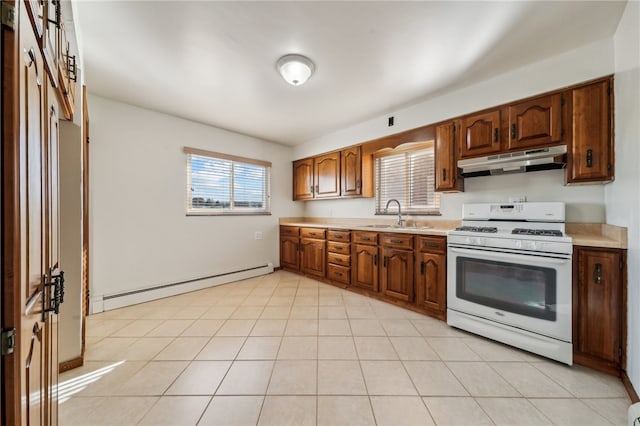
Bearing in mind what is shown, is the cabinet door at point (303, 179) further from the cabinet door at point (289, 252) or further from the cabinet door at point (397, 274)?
the cabinet door at point (397, 274)

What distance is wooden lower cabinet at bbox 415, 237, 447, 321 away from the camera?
2512 mm

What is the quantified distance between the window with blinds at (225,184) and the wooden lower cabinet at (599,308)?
4.03 meters

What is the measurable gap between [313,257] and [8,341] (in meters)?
3.57

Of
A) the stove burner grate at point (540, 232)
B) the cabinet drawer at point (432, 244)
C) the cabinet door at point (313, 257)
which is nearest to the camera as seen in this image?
the stove burner grate at point (540, 232)

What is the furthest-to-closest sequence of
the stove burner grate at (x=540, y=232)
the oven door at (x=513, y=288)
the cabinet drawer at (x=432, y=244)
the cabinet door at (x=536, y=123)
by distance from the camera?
the cabinet drawer at (x=432, y=244) → the cabinet door at (x=536, y=123) → the stove burner grate at (x=540, y=232) → the oven door at (x=513, y=288)

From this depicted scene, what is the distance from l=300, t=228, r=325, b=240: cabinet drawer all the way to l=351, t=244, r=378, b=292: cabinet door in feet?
2.23

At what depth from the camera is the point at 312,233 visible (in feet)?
13.3

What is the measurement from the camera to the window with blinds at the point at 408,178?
321 cm

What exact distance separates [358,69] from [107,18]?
6.46 feet

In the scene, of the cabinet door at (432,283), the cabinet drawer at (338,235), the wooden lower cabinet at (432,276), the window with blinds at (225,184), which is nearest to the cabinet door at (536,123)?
the wooden lower cabinet at (432,276)

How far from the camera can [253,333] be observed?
227 cm

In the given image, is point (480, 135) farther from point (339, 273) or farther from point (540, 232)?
point (339, 273)

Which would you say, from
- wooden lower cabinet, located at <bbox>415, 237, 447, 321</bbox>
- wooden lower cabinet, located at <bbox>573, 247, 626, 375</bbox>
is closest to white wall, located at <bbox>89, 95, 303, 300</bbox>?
wooden lower cabinet, located at <bbox>415, 237, 447, 321</bbox>

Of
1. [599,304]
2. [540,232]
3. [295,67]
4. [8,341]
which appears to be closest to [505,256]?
[540,232]
